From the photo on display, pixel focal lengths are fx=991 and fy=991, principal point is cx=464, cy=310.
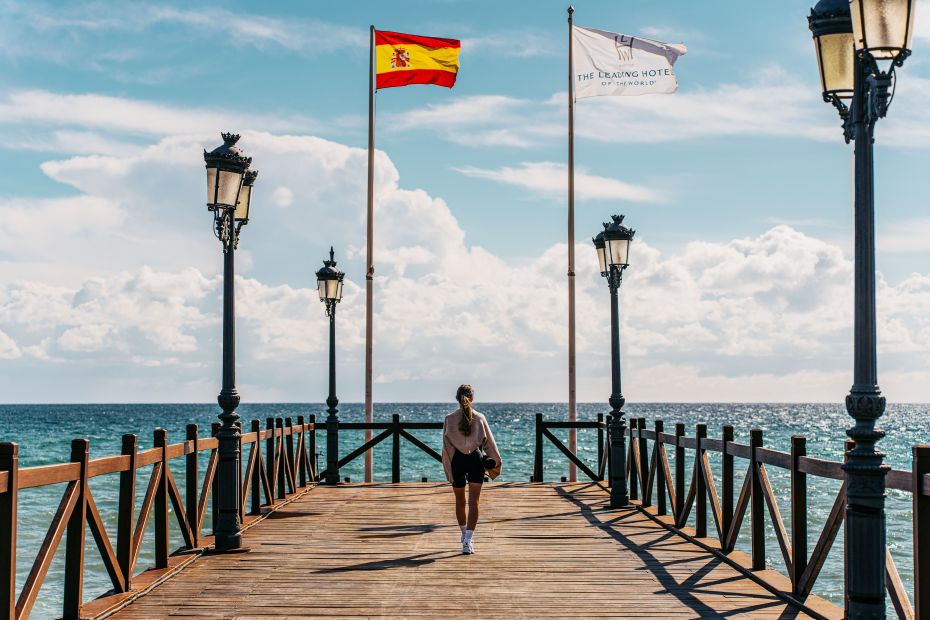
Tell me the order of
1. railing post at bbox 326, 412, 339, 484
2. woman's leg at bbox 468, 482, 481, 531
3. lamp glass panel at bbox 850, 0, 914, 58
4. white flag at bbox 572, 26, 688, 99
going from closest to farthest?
lamp glass panel at bbox 850, 0, 914, 58 → woman's leg at bbox 468, 482, 481, 531 → railing post at bbox 326, 412, 339, 484 → white flag at bbox 572, 26, 688, 99

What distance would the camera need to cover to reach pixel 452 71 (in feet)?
69.5

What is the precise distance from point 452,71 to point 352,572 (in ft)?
45.9

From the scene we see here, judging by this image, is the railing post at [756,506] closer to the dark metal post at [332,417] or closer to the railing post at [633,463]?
the railing post at [633,463]

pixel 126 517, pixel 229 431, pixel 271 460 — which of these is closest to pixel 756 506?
pixel 229 431

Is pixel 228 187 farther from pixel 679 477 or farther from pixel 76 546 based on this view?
pixel 679 477

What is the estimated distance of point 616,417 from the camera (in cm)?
1514

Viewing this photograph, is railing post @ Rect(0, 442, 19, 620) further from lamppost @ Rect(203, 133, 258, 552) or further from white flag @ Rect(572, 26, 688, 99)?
white flag @ Rect(572, 26, 688, 99)

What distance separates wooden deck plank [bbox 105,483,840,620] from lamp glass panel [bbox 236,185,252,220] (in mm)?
3786

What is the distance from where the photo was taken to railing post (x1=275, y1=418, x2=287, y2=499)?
50.3 feet

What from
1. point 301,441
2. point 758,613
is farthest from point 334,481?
point 758,613

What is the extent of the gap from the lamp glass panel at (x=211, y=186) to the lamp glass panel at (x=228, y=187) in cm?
5

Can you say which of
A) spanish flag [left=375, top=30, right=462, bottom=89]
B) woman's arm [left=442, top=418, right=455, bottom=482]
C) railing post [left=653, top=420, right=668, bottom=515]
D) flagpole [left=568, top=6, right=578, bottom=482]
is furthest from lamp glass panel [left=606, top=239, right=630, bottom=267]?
spanish flag [left=375, top=30, right=462, bottom=89]

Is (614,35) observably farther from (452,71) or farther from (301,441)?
(301,441)

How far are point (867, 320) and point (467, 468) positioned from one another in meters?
5.39
